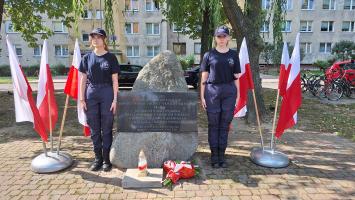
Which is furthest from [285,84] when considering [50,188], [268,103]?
[268,103]

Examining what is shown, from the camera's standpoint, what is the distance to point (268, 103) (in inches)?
460

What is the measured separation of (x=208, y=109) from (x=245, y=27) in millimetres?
4225

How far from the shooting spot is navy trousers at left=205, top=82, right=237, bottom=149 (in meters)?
4.65

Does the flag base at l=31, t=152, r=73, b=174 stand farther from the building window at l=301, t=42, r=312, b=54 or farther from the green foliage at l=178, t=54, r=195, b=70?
the building window at l=301, t=42, r=312, b=54

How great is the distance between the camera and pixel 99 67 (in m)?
4.41

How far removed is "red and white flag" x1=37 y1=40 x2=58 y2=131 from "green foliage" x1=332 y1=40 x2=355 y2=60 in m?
35.2

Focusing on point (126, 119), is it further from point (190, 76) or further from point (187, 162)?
point (190, 76)

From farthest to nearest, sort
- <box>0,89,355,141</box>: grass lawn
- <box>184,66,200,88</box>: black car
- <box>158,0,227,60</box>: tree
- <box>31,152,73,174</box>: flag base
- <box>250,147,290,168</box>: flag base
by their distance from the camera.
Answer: <box>184,66,200,88</box>: black car → <box>0,89,355,141</box>: grass lawn → <box>158,0,227,60</box>: tree → <box>250,147,290,168</box>: flag base → <box>31,152,73,174</box>: flag base

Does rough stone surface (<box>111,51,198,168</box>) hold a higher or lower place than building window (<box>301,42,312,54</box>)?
lower

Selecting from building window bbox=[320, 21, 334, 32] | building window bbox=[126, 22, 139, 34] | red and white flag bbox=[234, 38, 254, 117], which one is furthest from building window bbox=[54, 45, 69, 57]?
red and white flag bbox=[234, 38, 254, 117]

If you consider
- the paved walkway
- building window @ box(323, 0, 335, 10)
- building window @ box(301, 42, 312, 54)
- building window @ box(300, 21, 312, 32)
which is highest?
building window @ box(323, 0, 335, 10)

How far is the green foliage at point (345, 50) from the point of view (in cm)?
3359

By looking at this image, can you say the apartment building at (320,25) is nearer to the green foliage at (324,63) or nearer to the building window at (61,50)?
the green foliage at (324,63)

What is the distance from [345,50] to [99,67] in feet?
119
